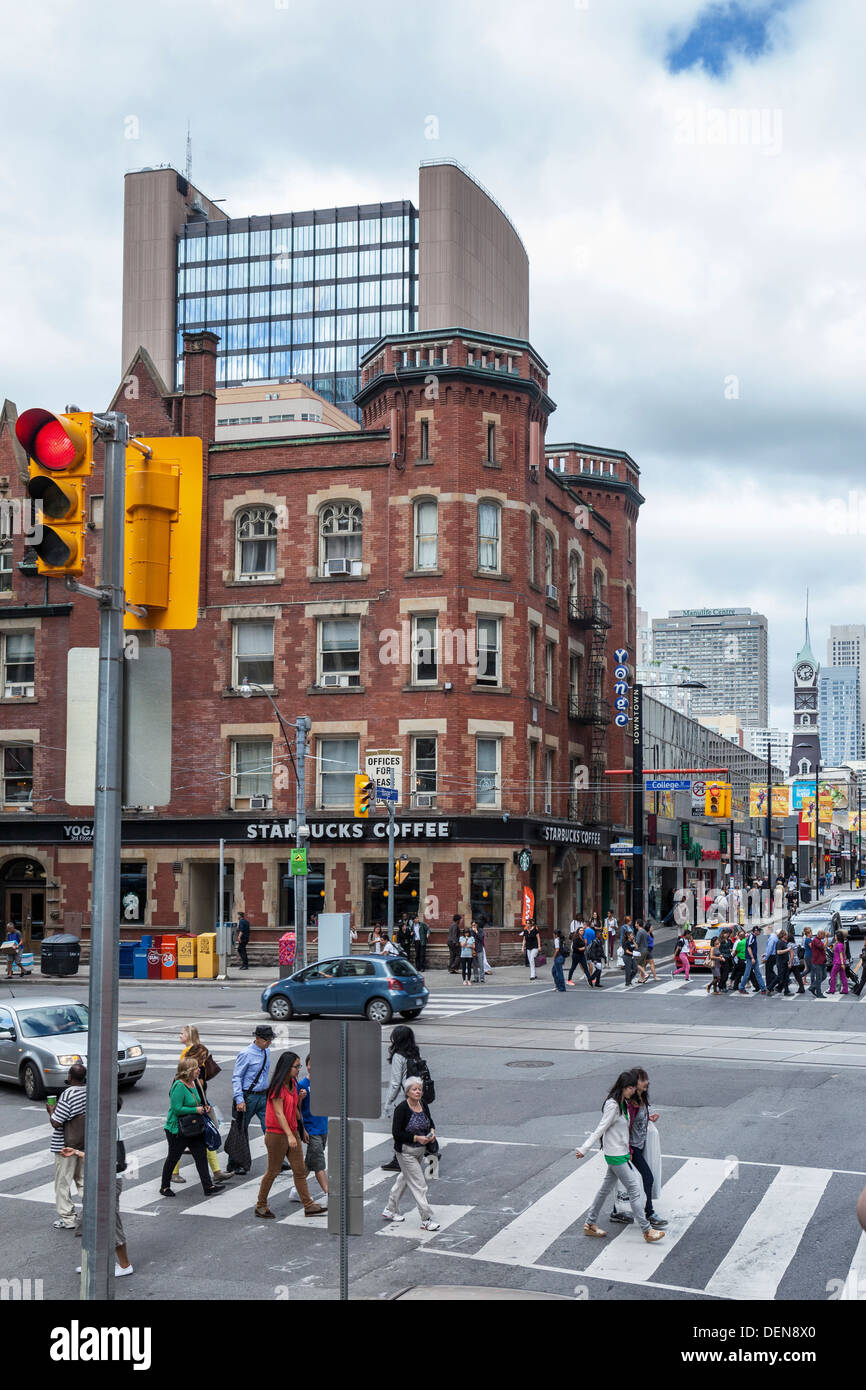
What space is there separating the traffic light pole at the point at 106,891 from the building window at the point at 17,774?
4075 cm

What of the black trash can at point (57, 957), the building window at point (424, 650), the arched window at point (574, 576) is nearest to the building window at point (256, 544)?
the building window at point (424, 650)

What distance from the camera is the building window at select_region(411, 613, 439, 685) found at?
43969mm

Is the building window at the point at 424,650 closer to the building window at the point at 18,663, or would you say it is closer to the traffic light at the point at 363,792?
the traffic light at the point at 363,792

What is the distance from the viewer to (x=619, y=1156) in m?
11.9

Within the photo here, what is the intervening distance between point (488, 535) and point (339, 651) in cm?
635

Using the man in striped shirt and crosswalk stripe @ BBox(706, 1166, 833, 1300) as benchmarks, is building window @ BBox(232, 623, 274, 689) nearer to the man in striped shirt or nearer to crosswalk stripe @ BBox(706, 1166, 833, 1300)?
crosswalk stripe @ BBox(706, 1166, 833, 1300)

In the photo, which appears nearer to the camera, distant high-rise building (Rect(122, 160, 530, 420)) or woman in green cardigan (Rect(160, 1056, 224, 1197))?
woman in green cardigan (Rect(160, 1056, 224, 1197))

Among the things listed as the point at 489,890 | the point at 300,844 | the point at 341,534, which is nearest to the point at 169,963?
the point at 300,844

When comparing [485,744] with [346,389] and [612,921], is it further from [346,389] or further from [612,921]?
[346,389]

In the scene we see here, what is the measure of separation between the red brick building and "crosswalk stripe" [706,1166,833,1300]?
2911 cm

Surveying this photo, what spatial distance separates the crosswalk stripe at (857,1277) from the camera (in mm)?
10297

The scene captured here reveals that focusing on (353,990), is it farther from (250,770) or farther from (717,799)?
(717,799)

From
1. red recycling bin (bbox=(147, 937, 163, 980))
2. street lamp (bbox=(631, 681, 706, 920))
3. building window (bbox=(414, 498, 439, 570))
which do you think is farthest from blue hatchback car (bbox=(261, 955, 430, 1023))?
street lamp (bbox=(631, 681, 706, 920))
